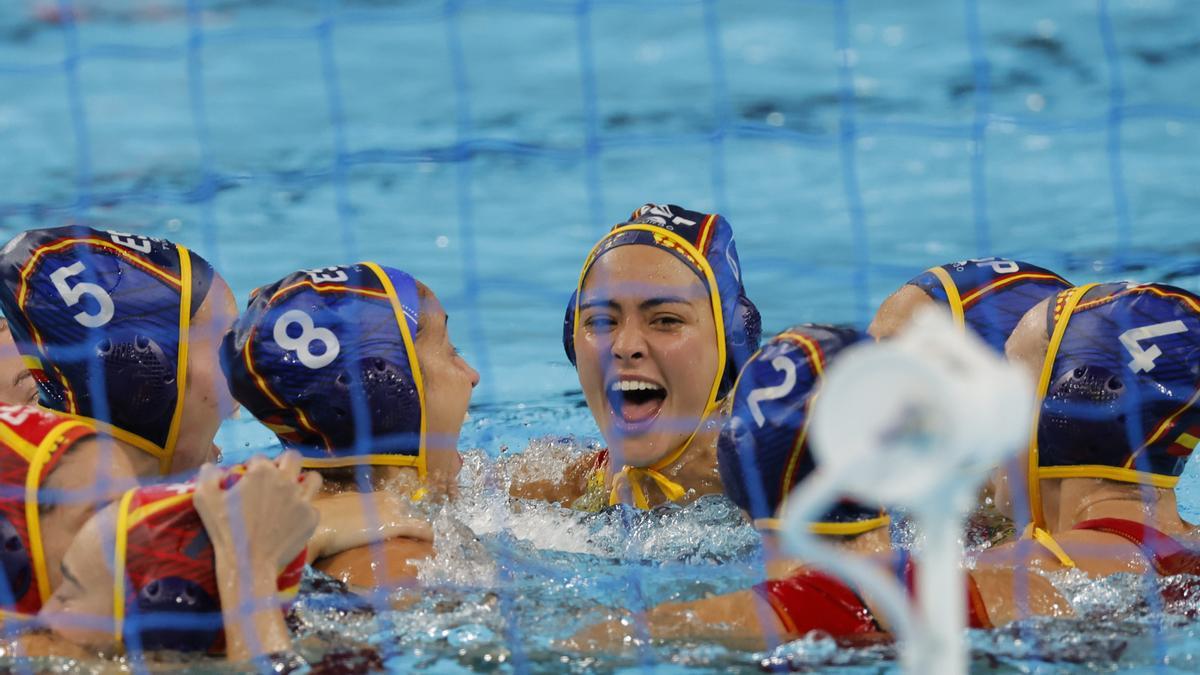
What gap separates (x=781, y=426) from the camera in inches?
109

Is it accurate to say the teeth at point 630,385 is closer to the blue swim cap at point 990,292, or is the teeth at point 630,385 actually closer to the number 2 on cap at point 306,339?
the blue swim cap at point 990,292

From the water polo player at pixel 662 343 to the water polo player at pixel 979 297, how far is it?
0.44 meters

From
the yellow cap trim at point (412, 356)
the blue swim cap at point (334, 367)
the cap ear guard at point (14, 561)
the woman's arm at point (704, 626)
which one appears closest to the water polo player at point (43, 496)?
the cap ear guard at point (14, 561)

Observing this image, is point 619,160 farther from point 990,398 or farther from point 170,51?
point 990,398

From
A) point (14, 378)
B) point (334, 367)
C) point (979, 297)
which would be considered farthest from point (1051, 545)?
point (14, 378)

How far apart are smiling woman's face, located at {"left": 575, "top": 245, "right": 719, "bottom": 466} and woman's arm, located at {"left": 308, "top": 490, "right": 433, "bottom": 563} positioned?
3.04 ft

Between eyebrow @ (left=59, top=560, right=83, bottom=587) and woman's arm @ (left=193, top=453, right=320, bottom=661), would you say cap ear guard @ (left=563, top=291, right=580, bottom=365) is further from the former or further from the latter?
eyebrow @ (left=59, top=560, right=83, bottom=587)

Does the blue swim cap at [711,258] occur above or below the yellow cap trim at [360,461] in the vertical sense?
above

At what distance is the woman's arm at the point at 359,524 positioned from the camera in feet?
10.7

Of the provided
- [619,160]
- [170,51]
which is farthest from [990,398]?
[170,51]

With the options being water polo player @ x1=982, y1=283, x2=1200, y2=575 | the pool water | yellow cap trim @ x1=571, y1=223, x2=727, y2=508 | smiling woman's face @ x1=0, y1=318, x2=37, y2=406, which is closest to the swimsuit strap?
water polo player @ x1=982, y1=283, x2=1200, y2=575

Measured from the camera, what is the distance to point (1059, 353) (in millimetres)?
3342

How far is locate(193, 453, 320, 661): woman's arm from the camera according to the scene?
8.75 feet

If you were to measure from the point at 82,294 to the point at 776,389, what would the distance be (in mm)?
1686
